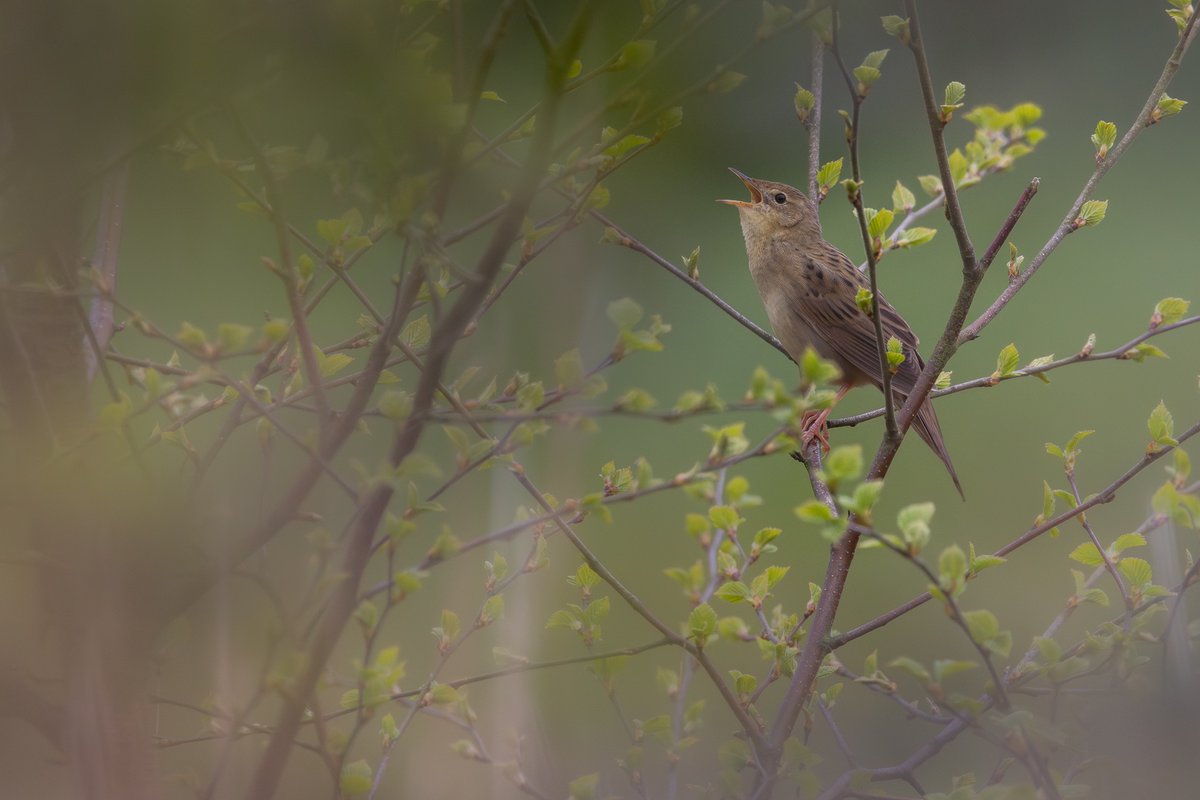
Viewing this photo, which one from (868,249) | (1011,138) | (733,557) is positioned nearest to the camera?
(868,249)

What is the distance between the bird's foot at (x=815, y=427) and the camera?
2.73 meters

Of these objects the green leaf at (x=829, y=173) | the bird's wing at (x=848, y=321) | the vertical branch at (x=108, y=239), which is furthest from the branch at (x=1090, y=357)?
the vertical branch at (x=108, y=239)

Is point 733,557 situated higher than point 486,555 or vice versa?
point 486,555

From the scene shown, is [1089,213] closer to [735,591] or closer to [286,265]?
[735,591]

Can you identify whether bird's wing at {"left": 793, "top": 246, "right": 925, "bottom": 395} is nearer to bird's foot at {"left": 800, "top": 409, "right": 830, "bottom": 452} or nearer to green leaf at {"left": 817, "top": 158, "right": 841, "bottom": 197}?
bird's foot at {"left": 800, "top": 409, "right": 830, "bottom": 452}

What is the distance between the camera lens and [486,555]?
179 inches

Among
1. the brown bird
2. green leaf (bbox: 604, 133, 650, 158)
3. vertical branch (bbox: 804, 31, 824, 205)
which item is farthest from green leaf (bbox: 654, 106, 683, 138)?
the brown bird

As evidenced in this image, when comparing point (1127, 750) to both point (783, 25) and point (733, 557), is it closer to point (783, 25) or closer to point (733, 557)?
point (733, 557)

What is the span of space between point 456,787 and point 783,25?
9.52 ft

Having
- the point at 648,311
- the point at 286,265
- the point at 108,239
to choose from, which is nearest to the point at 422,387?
the point at 286,265

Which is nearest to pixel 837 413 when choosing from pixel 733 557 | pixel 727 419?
pixel 727 419

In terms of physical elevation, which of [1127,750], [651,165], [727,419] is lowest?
[1127,750]

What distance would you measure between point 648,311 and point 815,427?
375cm

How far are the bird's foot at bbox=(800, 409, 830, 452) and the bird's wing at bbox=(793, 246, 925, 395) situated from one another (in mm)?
447
